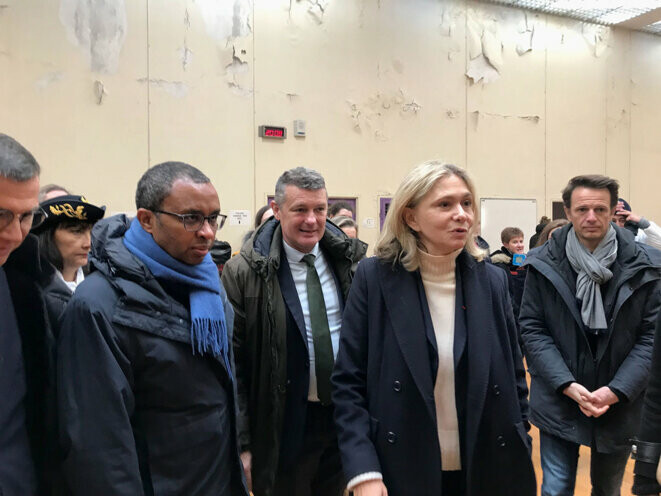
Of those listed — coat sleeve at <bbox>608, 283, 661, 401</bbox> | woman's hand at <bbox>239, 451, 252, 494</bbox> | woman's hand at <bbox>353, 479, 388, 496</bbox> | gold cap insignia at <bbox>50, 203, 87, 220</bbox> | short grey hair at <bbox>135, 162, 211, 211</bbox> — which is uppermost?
short grey hair at <bbox>135, 162, 211, 211</bbox>

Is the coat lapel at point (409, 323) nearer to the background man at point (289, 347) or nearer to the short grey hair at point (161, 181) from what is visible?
the background man at point (289, 347)

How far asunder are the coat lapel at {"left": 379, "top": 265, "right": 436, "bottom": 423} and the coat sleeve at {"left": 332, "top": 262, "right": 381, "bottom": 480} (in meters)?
0.10

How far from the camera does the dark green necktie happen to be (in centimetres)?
214

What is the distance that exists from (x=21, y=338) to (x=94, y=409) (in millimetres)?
274

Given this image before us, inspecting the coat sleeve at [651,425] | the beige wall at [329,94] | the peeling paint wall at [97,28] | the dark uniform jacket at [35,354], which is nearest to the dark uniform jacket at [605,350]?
the coat sleeve at [651,425]

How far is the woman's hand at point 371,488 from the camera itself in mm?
1483

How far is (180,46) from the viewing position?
614cm

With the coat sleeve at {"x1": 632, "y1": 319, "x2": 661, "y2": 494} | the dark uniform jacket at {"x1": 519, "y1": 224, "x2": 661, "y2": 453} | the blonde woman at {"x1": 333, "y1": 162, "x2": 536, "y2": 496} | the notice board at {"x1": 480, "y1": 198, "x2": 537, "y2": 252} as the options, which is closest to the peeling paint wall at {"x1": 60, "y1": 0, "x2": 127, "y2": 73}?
the blonde woman at {"x1": 333, "y1": 162, "x2": 536, "y2": 496}

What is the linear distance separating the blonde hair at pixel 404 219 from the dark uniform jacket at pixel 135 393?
698 millimetres

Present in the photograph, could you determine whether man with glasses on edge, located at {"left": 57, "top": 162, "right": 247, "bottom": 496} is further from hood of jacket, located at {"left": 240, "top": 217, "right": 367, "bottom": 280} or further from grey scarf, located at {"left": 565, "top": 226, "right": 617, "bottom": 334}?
grey scarf, located at {"left": 565, "top": 226, "right": 617, "bottom": 334}

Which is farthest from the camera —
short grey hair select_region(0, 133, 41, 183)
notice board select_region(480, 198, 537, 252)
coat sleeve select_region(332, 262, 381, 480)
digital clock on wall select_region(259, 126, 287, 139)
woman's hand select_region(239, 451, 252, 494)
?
notice board select_region(480, 198, 537, 252)

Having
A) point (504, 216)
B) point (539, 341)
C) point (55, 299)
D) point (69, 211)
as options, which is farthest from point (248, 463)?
point (504, 216)

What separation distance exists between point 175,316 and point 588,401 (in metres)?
1.83

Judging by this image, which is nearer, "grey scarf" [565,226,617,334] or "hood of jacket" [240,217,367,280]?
"hood of jacket" [240,217,367,280]
